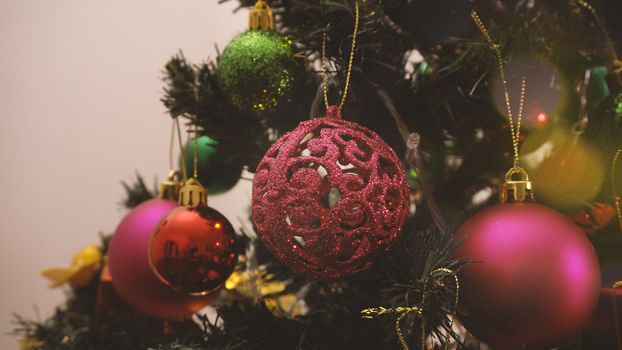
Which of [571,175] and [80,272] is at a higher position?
[571,175]

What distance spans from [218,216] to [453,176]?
30 centimetres

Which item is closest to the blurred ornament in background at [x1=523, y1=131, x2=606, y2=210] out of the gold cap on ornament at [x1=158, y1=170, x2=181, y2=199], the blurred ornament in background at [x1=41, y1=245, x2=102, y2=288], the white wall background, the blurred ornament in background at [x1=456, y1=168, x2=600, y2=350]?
the blurred ornament in background at [x1=456, y1=168, x2=600, y2=350]

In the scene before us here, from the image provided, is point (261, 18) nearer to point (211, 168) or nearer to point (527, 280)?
point (211, 168)

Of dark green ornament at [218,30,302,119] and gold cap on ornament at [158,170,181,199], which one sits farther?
gold cap on ornament at [158,170,181,199]

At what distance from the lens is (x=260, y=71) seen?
0.49m

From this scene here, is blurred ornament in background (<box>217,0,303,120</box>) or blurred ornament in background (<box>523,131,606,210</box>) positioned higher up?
blurred ornament in background (<box>217,0,303,120</box>)

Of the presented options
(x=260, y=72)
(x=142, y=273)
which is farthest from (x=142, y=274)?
(x=260, y=72)

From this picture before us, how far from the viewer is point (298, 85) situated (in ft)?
1.75

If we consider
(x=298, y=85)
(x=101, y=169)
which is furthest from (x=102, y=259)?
(x=298, y=85)

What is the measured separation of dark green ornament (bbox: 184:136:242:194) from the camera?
0.61 m

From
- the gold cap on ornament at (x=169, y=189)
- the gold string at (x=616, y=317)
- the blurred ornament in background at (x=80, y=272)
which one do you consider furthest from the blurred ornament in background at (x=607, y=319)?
the blurred ornament in background at (x=80, y=272)

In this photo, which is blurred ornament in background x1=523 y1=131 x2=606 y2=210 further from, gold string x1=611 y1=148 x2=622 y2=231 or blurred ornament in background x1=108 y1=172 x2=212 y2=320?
blurred ornament in background x1=108 y1=172 x2=212 y2=320

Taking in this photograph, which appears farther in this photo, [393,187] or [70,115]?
[70,115]

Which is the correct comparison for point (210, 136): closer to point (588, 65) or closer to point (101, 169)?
point (588, 65)
